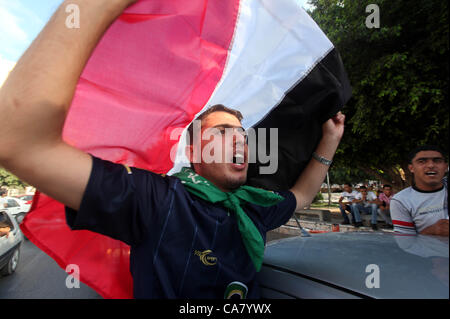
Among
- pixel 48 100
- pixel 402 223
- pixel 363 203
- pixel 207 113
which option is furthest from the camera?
pixel 363 203

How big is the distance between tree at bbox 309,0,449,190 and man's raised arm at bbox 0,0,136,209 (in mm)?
6861

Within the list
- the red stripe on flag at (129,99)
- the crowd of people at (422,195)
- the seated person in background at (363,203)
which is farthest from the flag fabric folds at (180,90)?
the seated person in background at (363,203)

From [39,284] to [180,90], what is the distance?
5426 millimetres

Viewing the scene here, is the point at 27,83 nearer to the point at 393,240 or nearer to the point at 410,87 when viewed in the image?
the point at 393,240

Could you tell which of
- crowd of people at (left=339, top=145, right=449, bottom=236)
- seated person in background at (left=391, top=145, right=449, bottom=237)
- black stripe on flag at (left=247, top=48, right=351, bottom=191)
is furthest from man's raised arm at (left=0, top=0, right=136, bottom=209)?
seated person in background at (left=391, top=145, right=449, bottom=237)

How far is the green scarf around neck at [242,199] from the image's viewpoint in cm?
127

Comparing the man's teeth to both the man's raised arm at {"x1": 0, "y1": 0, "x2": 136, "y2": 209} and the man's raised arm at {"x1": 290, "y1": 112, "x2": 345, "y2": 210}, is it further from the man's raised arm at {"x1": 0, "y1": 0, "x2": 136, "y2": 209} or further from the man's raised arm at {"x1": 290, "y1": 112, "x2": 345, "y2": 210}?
the man's raised arm at {"x1": 0, "y1": 0, "x2": 136, "y2": 209}

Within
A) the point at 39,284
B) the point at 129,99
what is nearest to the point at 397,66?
the point at 129,99

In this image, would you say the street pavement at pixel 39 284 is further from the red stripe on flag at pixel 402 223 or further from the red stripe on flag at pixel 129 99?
the red stripe on flag at pixel 402 223

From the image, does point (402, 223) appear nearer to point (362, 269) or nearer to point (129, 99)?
point (362, 269)

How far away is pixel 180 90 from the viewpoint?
60.3 inches

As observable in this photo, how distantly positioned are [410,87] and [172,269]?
290 inches

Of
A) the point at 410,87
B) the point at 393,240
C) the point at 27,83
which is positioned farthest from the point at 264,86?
the point at 410,87
